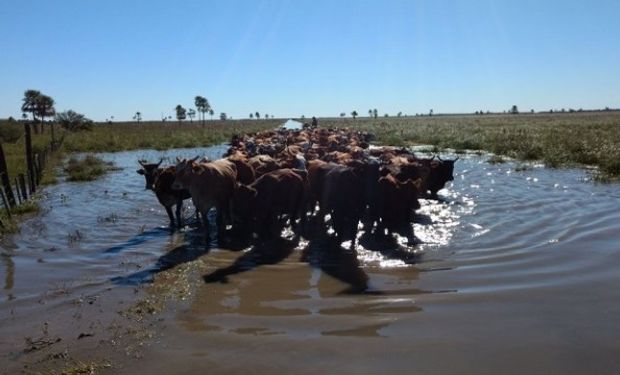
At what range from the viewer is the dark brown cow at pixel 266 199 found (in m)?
10.8

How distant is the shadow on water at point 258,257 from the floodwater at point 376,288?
0.12 feet

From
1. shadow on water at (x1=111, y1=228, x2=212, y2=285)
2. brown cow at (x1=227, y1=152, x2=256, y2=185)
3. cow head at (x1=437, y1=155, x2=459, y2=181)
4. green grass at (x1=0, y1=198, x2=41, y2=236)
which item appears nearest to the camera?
shadow on water at (x1=111, y1=228, x2=212, y2=285)

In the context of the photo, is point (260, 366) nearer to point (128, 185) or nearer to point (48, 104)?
point (128, 185)

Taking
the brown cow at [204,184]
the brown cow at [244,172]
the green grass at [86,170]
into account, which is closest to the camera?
the brown cow at [204,184]

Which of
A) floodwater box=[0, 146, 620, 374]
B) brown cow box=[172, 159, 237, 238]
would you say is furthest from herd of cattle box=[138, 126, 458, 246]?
floodwater box=[0, 146, 620, 374]

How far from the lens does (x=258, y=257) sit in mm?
9297

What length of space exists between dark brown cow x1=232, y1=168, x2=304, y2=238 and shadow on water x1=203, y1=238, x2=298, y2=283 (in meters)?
0.57

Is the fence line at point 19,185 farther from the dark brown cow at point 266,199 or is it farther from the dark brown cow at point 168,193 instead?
the dark brown cow at point 266,199

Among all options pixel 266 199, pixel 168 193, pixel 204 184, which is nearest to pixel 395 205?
pixel 266 199

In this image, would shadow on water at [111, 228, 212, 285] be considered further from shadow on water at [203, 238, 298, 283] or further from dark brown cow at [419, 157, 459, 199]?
dark brown cow at [419, 157, 459, 199]

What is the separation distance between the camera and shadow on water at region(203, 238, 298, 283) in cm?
826

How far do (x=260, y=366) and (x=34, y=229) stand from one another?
8930 mm

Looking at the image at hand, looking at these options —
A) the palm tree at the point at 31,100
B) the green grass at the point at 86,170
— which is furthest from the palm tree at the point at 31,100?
the green grass at the point at 86,170

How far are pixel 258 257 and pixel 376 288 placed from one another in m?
2.69
